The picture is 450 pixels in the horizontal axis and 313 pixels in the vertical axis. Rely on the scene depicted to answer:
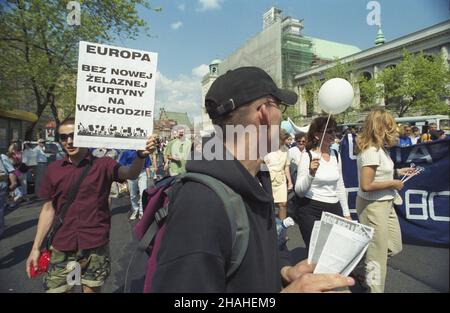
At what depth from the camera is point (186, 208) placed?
0.99 meters

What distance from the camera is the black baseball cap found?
130 centimetres

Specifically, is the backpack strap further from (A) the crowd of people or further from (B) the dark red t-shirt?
(B) the dark red t-shirt

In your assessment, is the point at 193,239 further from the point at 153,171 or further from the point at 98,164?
the point at 153,171

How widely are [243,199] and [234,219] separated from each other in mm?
138

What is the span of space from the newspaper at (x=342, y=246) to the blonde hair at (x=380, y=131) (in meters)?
1.95

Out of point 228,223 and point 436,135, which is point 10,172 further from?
point 436,135

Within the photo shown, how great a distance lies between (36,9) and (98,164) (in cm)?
1207

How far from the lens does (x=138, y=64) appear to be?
8.63 ft

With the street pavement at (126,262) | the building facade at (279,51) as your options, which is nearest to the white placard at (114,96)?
the street pavement at (126,262)

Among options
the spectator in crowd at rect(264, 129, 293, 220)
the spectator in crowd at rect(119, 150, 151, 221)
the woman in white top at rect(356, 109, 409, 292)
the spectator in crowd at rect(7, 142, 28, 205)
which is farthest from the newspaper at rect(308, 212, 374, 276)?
the spectator in crowd at rect(7, 142, 28, 205)

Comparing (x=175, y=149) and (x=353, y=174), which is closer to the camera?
(x=353, y=174)

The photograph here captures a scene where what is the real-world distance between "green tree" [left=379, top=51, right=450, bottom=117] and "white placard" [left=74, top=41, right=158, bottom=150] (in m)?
29.4

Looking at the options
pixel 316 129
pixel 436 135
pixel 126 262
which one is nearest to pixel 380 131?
pixel 316 129

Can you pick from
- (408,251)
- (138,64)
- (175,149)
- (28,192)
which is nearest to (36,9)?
(28,192)
